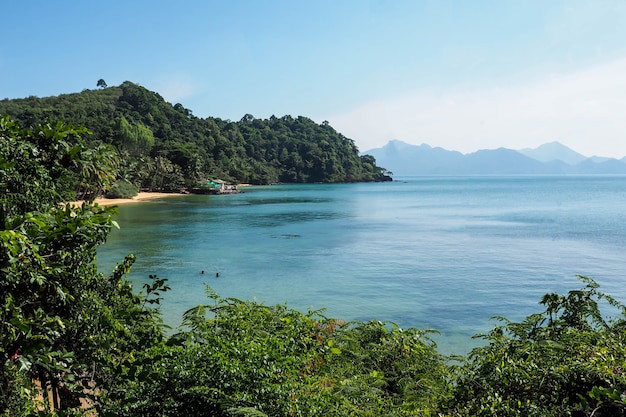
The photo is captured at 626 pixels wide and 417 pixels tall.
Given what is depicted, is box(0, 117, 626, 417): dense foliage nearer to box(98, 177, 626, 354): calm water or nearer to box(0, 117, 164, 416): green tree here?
box(0, 117, 164, 416): green tree

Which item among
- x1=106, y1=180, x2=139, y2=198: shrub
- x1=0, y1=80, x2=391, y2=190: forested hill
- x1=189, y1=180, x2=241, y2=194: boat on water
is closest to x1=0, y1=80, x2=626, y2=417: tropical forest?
x1=106, y1=180, x2=139, y2=198: shrub

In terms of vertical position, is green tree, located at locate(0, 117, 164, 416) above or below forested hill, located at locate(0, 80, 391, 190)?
below

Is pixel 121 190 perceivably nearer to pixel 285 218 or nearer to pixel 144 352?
pixel 285 218

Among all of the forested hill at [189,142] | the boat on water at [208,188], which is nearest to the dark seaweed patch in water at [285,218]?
the forested hill at [189,142]

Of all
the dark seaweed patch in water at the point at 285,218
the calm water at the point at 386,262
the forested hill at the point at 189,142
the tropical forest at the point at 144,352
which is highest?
the forested hill at the point at 189,142

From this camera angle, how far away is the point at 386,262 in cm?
2830

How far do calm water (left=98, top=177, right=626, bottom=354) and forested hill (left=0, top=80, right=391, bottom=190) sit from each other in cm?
4015

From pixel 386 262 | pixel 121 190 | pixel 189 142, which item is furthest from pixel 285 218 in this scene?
pixel 189 142

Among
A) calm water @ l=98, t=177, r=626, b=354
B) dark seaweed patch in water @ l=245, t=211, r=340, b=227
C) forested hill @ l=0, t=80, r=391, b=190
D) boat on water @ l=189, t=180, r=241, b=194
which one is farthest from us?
boat on water @ l=189, t=180, r=241, b=194

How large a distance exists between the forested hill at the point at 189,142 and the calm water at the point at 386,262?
40151 millimetres

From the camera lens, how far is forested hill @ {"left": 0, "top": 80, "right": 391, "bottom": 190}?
88250 millimetres

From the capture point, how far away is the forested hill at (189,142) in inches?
3474

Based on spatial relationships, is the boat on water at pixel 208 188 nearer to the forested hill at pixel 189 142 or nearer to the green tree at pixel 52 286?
the forested hill at pixel 189 142

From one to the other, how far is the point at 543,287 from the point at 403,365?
16139 millimetres
